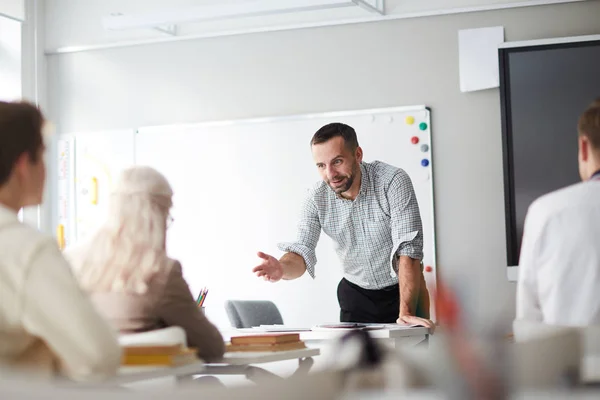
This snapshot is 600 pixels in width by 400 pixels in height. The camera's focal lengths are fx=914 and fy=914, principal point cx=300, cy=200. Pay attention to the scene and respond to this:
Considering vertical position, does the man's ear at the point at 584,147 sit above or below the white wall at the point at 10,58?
below

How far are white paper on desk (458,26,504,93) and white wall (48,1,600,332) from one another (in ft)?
0.18

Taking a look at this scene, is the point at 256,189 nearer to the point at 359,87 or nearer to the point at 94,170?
the point at 359,87

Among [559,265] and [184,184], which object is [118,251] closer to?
[559,265]

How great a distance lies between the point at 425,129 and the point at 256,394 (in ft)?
16.0

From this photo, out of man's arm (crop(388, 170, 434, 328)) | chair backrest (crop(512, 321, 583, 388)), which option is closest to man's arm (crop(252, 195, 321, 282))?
man's arm (crop(388, 170, 434, 328))

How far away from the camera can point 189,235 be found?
21.1 ft

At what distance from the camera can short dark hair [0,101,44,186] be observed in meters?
2.11

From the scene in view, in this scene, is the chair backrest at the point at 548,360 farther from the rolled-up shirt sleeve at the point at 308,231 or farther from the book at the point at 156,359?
the rolled-up shirt sleeve at the point at 308,231

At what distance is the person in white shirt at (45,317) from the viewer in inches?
72.8

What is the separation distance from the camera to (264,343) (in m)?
3.09

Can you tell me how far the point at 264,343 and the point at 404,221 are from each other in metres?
1.43

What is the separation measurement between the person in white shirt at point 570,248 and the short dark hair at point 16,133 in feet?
4.43

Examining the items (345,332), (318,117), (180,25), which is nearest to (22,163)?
(345,332)

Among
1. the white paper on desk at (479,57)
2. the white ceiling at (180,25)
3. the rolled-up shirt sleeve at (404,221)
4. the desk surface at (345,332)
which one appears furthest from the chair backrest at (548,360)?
the white ceiling at (180,25)
